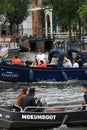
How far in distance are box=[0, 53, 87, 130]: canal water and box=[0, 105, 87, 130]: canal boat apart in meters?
7.78

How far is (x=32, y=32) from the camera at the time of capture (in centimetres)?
13900

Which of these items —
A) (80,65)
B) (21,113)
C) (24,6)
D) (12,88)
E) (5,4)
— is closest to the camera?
(21,113)

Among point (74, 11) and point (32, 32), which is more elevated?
point (74, 11)

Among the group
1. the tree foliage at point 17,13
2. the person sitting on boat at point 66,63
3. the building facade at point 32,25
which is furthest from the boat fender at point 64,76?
the building facade at point 32,25

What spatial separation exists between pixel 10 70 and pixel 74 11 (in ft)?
144

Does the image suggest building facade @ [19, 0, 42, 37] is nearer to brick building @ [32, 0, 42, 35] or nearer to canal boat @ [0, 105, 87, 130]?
brick building @ [32, 0, 42, 35]

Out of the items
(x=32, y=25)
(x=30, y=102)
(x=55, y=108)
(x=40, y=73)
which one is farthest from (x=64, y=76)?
(x=32, y=25)

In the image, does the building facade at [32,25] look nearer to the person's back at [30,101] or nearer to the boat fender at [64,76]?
the boat fender at [64,76]

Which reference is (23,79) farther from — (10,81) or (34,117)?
(34,117)

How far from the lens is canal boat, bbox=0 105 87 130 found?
67.8 feet

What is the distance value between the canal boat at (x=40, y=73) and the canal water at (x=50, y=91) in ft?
1.41

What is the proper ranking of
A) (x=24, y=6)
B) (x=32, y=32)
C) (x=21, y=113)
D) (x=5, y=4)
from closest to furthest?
1. (x=21, y=113)
2. (x=5, y=4)
3. (x=24, y=6)
4. (x=32, y=32)

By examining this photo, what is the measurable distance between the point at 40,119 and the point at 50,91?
14.5m

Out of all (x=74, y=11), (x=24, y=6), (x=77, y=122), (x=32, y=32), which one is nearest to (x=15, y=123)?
(x=77, y=122)
